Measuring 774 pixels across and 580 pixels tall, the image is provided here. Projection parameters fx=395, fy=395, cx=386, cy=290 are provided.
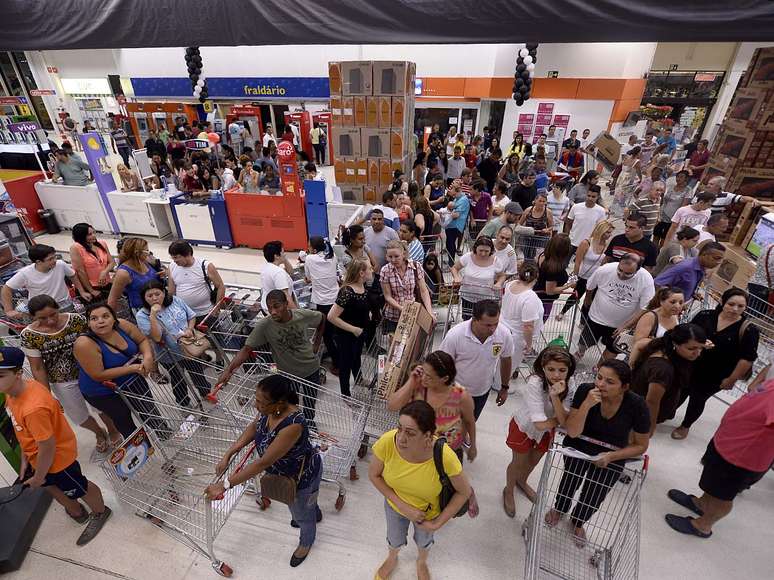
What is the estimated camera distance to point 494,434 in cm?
428

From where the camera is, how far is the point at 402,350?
346 cm

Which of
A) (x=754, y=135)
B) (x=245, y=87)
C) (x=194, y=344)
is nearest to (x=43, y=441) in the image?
(x=194, y=344)

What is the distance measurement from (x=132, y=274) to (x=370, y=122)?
5905 millimetres

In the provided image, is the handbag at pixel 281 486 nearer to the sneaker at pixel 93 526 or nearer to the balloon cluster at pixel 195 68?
the sneaker at pixel 93 526

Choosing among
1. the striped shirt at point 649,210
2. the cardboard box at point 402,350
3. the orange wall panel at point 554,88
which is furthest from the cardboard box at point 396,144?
the orange wall panel at point 554,88

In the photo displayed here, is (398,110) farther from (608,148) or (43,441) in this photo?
(43,441)

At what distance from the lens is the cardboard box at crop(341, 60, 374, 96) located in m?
7.89

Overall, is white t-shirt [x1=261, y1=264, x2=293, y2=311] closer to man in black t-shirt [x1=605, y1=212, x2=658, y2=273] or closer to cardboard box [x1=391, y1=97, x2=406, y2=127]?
man in black t-shirt [x1=605, y1=212, x2=658, y2=273]

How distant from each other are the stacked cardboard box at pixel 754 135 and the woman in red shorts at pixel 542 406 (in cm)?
806

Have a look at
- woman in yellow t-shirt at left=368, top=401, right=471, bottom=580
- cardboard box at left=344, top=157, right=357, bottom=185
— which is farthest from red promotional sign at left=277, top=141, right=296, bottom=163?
woman in yellow t-shirt at left=368, top=401, right=471, bottom=580

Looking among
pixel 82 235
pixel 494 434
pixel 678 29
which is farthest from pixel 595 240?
pixel 82 235

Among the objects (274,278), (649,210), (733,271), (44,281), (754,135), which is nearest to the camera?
(274,278)

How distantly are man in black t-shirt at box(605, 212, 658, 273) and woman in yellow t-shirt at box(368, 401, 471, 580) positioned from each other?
12.8ft

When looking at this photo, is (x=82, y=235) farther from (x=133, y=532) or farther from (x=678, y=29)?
(x=678, y=29)
